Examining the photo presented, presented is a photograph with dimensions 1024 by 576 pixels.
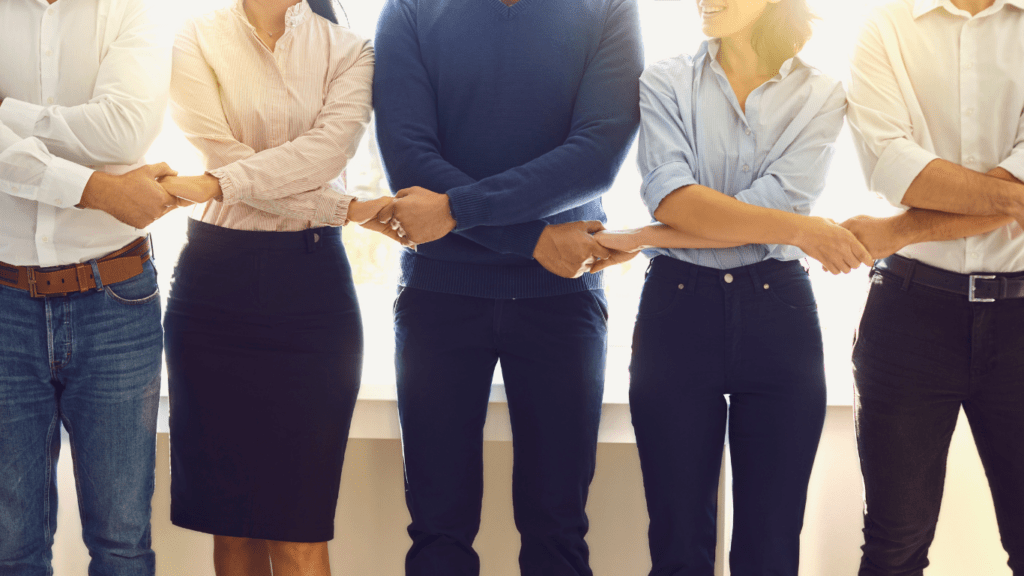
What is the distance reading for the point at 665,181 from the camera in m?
1.64

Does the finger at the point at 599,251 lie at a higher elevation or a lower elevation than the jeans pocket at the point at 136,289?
higher

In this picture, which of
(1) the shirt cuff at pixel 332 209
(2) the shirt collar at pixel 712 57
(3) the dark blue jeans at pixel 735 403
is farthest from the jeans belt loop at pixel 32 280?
(2) the shirt collar at pixel 712 57

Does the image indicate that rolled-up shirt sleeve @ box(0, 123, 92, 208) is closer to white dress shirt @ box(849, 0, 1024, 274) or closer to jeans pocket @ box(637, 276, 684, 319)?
jeans pocket @ box(637, 276, 684, 319)

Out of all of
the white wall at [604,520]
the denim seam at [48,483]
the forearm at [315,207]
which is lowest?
Answer: the white wall at [604,520]

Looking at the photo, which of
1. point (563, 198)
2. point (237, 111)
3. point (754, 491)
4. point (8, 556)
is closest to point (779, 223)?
point (563, 198)

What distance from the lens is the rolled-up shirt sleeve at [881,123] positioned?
63.2 inches

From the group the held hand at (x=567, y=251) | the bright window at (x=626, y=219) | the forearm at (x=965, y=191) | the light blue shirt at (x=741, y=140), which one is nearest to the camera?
the forearm at (x=965, y=191)

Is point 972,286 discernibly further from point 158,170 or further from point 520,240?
point 158,170

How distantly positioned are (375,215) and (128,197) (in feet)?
1.75

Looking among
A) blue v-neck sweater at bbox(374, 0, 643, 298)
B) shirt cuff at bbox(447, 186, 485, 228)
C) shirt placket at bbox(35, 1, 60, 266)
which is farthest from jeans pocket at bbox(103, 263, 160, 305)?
shirt cuff at bbox(447, 186, 485, 228)

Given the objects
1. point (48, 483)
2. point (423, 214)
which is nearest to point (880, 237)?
point (423, 214)

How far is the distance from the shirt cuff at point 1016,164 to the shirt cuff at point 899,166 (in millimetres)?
132

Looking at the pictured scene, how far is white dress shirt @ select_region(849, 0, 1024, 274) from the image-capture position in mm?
1632

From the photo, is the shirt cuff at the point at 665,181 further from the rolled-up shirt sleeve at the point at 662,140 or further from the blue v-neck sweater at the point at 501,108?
the blue v-neck sweater at the point at 501,108
